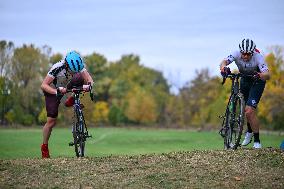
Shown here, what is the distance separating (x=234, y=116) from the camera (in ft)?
43.1

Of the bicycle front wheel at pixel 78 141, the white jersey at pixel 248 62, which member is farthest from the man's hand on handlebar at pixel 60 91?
the white jersey at pixel 248 62

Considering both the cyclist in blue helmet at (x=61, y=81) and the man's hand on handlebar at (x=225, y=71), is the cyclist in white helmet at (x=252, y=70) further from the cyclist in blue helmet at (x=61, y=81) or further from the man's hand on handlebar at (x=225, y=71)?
the cyclist in blue helmet at (x=61, y=81)

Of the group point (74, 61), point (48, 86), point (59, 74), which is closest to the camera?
point (74, 61)

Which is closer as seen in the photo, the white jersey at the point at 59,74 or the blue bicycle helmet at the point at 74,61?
the blue bicycle helmet at the point at 74,61

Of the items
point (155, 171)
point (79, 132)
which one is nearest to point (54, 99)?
point (79, 132)

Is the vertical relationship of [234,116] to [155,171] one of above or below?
above

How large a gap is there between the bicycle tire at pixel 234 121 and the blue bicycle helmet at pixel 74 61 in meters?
3.56

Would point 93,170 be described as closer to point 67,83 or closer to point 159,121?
point 67,83

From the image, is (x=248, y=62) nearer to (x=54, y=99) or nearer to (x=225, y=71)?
(x=225, y=71)

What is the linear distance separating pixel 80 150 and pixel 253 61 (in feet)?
14.3

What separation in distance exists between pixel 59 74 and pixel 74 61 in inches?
26.9

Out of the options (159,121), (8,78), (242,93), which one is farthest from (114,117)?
(242,93)

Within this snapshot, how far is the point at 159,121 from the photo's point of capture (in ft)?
359

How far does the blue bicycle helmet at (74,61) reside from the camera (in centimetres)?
1235
